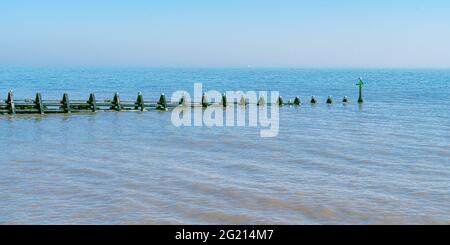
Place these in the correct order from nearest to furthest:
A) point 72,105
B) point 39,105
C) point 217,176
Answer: point 217,176 → point 39,105 → point 72,105

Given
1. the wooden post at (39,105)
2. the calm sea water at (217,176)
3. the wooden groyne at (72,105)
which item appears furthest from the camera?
the wooden post at (39,105)

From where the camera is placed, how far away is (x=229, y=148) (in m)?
21.8

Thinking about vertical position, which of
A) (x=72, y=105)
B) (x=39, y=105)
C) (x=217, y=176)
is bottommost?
(x=217, y=176)

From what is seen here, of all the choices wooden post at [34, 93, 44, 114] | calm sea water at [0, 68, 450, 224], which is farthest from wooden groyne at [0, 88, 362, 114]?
calm sea water at [0, 68, 450, 224]

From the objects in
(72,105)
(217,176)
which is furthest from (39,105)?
(217,176)

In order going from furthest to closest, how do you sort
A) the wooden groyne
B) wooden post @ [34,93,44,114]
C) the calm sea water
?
Answer: wooden post @ [34,93,44,114] → the wooden groyne → the calm sea water

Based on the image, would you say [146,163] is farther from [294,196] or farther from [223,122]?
[223,122]

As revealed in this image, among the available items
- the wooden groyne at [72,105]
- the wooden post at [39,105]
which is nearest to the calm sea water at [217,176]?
the wooden groyne at [72,105]

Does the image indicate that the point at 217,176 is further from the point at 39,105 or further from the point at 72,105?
the point at 72,105

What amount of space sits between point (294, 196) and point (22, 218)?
6.27 metres

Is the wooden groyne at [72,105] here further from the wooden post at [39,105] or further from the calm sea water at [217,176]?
the calm sea water at [217,176]

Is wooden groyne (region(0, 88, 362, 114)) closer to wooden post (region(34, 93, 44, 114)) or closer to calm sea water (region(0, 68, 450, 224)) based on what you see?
wooden post (region(34, 93, 44, 114))

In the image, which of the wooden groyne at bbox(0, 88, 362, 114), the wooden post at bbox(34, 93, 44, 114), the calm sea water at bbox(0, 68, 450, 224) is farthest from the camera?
the wooden post at bbox(34, 93, 44, 114)
